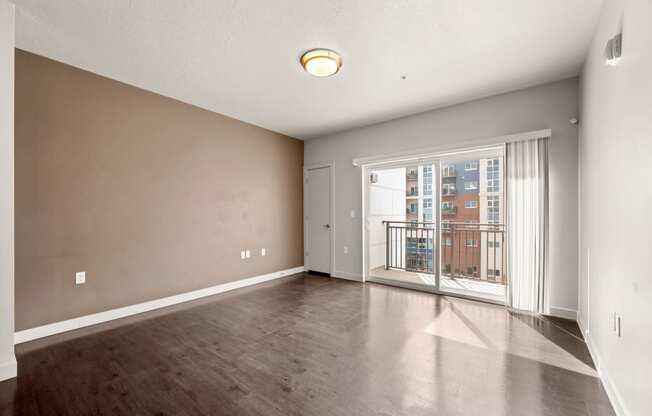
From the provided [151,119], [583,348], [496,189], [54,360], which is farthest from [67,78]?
[583,348]

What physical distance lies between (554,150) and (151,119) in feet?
16.4

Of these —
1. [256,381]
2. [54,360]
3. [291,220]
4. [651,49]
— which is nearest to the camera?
[651,49]

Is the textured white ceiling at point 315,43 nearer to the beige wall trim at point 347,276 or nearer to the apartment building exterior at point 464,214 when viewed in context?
the apartment building exterior at point 464,214

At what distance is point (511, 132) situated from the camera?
11.4 feet

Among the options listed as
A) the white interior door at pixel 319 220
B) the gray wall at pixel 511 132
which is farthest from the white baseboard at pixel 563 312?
the white interior door at pixel 319 220

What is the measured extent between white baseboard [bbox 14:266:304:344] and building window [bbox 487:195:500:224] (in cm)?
379

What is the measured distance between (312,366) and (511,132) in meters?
3.59

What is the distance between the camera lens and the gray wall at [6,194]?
1.96 meters

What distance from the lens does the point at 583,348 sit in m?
2.43

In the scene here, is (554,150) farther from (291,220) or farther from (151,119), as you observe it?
(151,119)

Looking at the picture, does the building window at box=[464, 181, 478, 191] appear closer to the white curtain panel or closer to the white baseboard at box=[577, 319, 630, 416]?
the white curtain panel

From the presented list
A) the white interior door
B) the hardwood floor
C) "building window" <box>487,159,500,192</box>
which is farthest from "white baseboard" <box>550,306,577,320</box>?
the white interior door

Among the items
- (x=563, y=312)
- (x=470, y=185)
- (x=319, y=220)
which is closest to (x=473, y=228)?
(x=470, y=185)

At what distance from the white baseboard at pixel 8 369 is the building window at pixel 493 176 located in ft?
16.7
